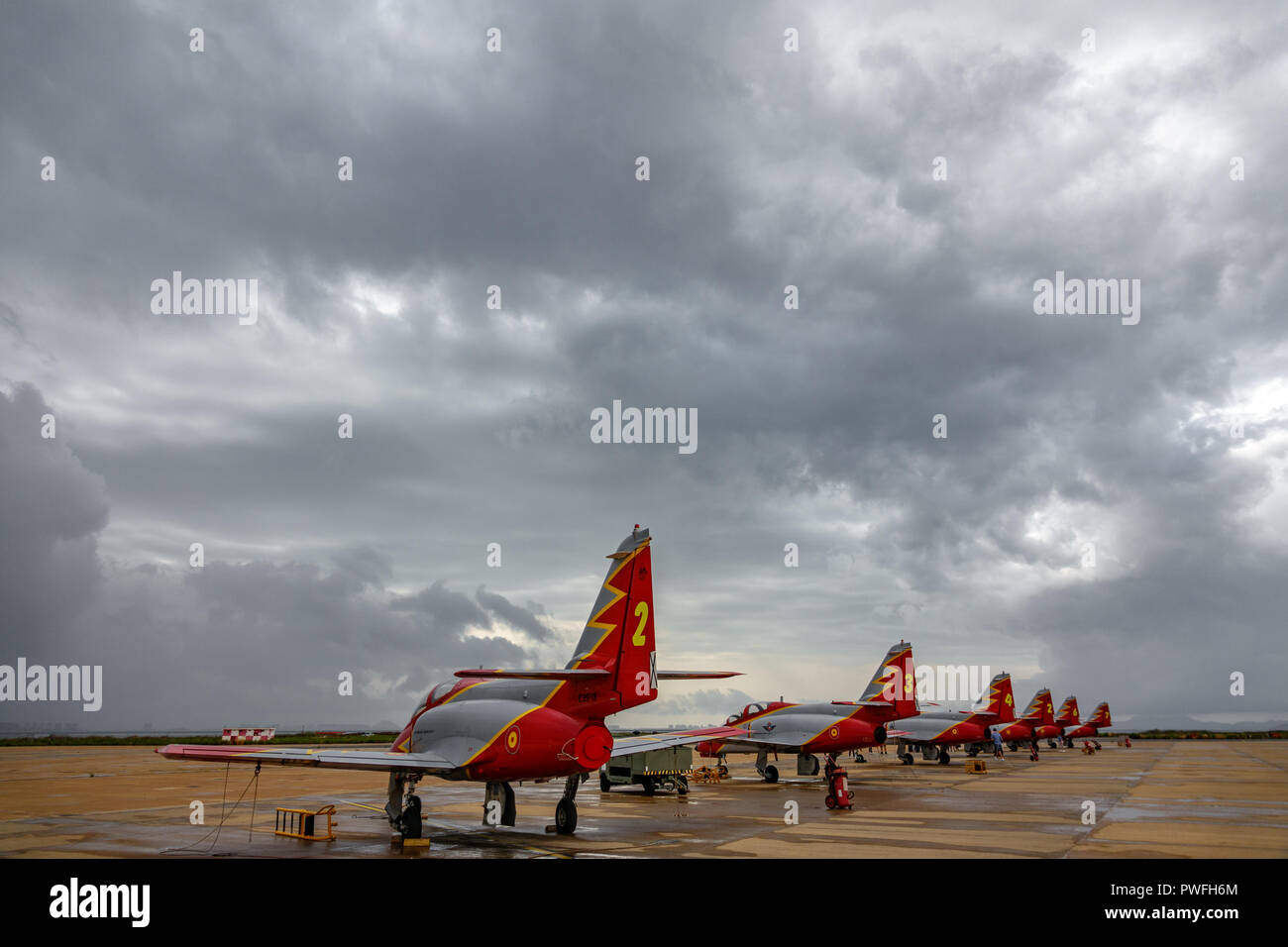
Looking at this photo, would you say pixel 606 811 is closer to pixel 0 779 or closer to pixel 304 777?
pixel 304 777

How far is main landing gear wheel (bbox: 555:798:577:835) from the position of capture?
19.7 metres

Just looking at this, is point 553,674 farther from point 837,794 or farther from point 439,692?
point 837,794

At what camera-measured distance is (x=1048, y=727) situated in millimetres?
80875

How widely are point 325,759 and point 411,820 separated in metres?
2.48

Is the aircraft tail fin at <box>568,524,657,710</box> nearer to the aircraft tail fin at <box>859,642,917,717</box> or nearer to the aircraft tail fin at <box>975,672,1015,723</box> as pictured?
the aircraft tail fin at <box>859,642,917,717</box>

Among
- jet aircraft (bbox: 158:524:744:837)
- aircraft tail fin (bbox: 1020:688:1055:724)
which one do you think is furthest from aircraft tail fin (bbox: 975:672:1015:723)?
jet aircraft (bbox: 158:524:744:837)

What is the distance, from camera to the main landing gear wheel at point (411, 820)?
59.8 ft

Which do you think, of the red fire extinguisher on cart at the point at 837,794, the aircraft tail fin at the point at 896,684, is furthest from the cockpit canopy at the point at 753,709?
the red fire extinguisher on cart at the point at 837,794

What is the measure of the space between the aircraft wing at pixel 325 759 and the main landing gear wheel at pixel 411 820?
70 centimetres

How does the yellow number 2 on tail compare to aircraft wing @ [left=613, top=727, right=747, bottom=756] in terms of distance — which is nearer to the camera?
the yellow number 2 on tail

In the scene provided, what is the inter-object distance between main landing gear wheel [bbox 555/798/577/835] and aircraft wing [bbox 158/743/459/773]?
3248mm

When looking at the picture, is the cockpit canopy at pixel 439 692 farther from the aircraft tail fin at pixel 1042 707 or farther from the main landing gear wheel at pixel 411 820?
the aircraft tail fin at pixel 1042 707
